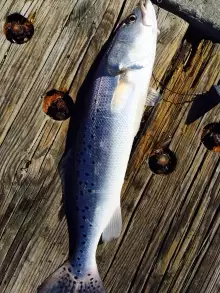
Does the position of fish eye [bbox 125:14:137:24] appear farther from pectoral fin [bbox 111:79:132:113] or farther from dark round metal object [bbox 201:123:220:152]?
dark round metal object [bbox 201:123:220:152]

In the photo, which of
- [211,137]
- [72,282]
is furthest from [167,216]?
[72,282]

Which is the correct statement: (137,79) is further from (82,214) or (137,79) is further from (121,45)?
(82,214)

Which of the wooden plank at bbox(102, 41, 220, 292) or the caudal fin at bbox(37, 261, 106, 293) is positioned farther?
the wooden plank at bbox(102, 41, 220, 292)

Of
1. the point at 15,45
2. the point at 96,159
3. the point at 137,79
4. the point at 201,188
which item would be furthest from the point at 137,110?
the point at 15,45

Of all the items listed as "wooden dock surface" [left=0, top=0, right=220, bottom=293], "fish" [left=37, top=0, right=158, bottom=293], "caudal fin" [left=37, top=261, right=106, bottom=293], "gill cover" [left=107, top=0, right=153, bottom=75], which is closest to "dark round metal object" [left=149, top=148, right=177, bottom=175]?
"wooden dock surface" [left=0, top=0, right=220, bottom=293]

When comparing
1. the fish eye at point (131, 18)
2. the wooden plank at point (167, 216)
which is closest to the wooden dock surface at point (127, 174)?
the wooden plank at point (167, 216)

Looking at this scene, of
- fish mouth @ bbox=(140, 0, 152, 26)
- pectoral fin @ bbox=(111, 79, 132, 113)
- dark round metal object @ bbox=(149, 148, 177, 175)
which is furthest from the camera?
dark round metal object @ bbox=(149, 148, 177, 175)

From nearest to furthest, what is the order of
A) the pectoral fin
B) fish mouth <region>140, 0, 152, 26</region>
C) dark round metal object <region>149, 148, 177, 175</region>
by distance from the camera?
the pectoral fin, fish mouth <region>140, 0, 152, 26</region>, dark round metal object <region>149, 148, 177, 175</region>
